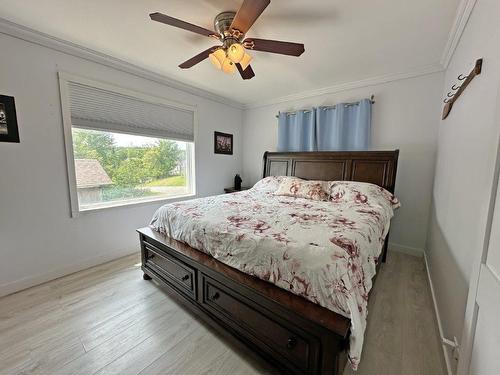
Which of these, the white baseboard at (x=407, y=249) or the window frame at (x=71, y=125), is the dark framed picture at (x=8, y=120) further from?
the white baseboard at (x=407, y=249)

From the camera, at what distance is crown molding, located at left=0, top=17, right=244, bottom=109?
1.87 metres

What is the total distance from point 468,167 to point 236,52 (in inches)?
69.7

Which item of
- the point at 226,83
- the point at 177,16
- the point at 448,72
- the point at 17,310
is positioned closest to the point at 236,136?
the point at 226,83

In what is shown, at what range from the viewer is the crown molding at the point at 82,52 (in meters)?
1.87

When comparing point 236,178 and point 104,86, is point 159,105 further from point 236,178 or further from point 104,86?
point 236,178

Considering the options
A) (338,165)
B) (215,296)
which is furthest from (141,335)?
(338,165)

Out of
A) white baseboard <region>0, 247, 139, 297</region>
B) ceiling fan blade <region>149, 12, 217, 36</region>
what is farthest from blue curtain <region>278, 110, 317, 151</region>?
white baseboard <region>0, 247, 139, 297</region>

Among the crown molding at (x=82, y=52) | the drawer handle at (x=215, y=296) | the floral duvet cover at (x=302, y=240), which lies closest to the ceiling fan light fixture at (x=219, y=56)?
the floral duvet cover at (x=302, y=240)

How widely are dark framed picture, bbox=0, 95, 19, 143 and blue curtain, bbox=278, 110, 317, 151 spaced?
10.6ft

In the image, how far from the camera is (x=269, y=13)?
65.6 inches

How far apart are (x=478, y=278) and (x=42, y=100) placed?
11.1 feet

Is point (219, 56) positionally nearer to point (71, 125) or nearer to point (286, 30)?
point (286, 30)

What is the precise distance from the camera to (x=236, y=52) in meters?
1.67

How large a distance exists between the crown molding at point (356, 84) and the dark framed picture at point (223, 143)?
0.86 meters
